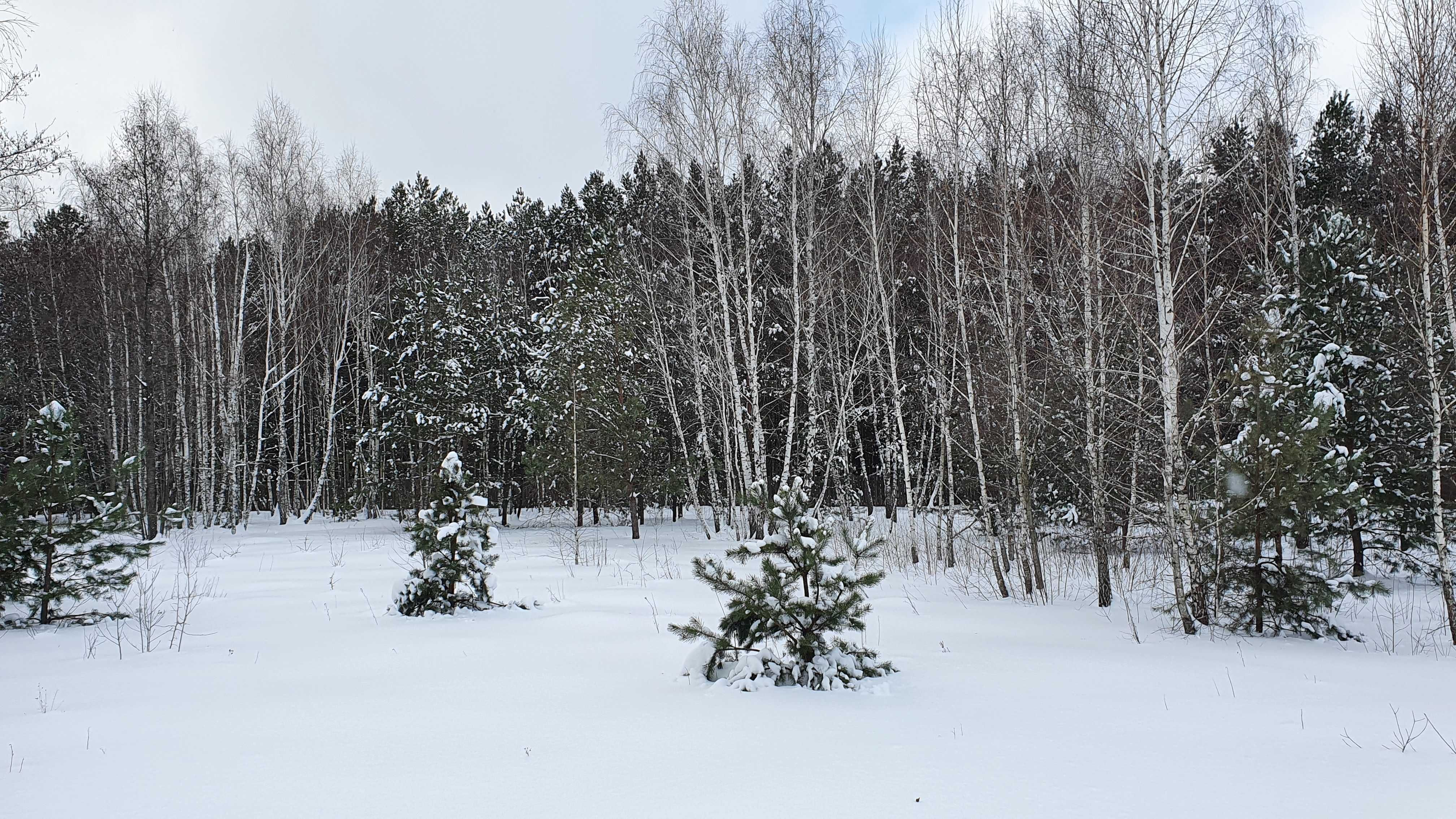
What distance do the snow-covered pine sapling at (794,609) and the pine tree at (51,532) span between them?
561cm

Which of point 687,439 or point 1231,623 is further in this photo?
point 687,439

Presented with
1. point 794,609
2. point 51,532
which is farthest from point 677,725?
point 51,532

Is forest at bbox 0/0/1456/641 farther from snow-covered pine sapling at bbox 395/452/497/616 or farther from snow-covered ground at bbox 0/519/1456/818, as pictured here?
snow-covered pine sapling at bbox 395/452/497/616

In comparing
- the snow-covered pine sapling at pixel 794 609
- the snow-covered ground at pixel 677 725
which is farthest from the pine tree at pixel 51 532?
the snow-covered pine sapling at pixel 794 609

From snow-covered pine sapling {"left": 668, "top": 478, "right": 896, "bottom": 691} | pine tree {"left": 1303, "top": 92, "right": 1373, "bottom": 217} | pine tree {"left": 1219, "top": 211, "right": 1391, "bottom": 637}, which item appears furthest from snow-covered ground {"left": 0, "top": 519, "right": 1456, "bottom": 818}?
pine tree {"left": 1303, "top": 92, "right": 1373, "bottom": 217}

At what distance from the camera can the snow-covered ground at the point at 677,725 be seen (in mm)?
3479

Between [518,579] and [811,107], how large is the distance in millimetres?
10116

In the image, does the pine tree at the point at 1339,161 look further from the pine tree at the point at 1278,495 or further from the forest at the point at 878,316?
the pine tree at the point at 1278,495

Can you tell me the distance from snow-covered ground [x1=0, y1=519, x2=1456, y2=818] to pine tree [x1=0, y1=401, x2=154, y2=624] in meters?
0.45

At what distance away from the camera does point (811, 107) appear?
15242mm

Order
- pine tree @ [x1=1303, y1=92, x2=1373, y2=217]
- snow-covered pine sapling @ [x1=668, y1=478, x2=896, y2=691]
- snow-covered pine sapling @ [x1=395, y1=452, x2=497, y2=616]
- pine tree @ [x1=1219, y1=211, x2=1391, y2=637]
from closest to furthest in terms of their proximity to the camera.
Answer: snow-covered pine sapling @ [x1=668, y1=478, x2=896, y2=691], pine tree @ [x1=1219, y1=211, x2=1391, y2=637], snow-covered pine sapling @ [x1=395, y1=452, x2=497, y2=616], pine tree @ [x1=1303, y1=92, x2=1373, y2=217]

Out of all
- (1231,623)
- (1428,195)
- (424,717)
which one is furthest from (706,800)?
(1428,195)

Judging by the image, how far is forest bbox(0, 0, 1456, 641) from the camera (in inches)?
310

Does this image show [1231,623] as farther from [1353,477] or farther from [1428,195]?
[1353,477]
